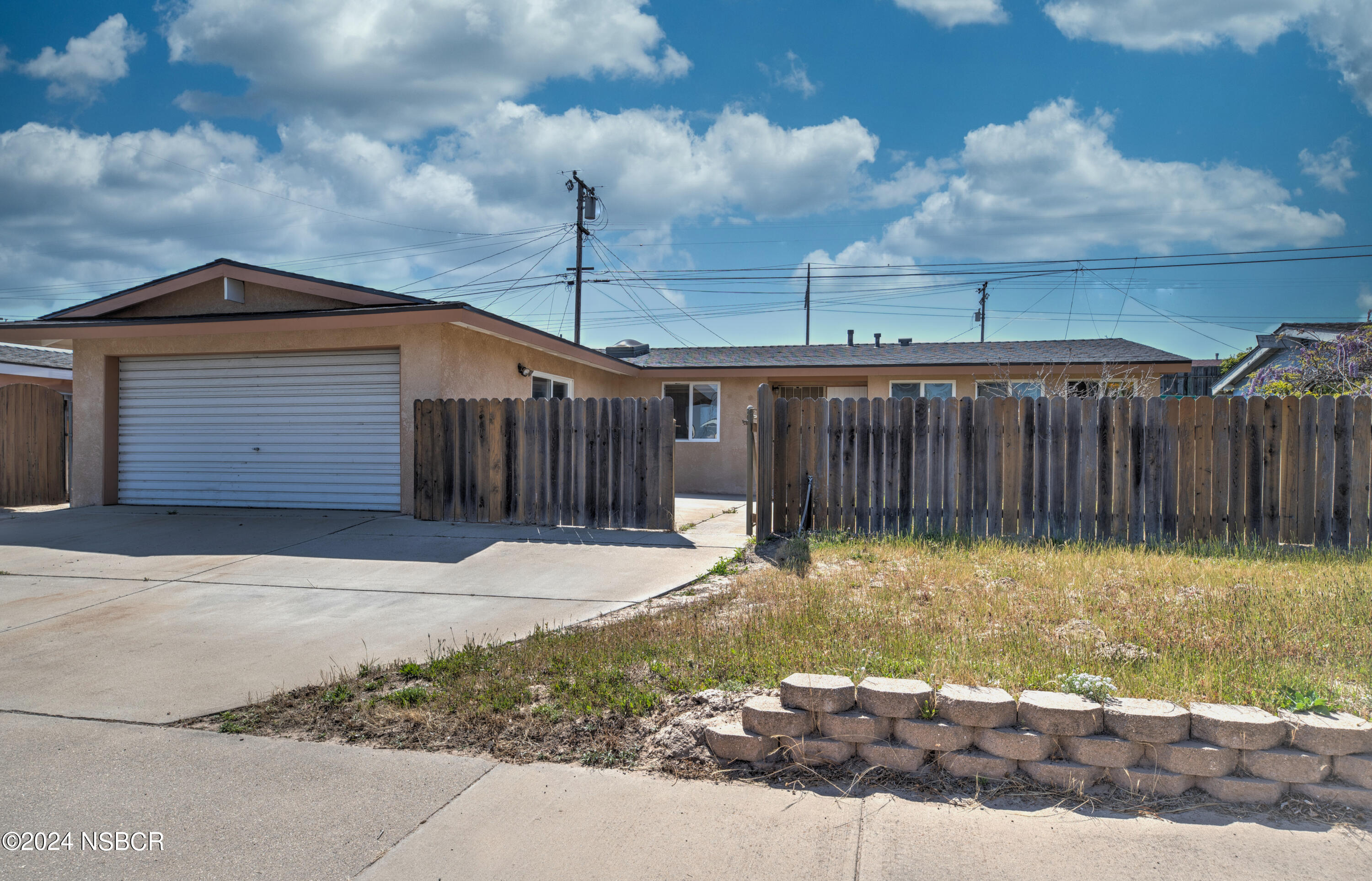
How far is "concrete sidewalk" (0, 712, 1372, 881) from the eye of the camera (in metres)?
2.71

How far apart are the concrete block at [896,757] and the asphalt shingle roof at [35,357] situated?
20.5m

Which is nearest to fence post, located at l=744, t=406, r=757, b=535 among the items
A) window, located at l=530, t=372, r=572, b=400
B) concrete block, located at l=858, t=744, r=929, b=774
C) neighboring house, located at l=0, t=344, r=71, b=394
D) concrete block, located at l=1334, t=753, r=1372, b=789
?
window, located at l=530, t=372, r=572, b=400

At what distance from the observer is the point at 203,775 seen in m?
3.41

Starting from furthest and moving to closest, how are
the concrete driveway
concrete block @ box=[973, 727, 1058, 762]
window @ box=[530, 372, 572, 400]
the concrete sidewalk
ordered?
window @ box=[530, 372, 572, 400], the concrete driveway, concrete block @ box=[973, 727, 1058, 762], the concrete sidewalk

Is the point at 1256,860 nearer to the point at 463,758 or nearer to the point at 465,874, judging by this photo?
the point at 465,874

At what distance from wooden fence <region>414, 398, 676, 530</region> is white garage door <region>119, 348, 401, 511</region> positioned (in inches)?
44.0

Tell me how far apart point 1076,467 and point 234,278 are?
1215cm

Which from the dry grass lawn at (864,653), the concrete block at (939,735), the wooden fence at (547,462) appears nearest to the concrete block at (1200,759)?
the dry grass lawn at (864,653)

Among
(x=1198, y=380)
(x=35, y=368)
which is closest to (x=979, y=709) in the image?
(x=35, y=368)

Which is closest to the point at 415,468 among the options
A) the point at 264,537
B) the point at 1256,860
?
the point at 264,537

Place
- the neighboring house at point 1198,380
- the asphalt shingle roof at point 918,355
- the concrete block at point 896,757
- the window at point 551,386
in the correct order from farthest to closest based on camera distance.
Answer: the neighboring house at point 1198,380, the asphalt shingle roof at point 918,355, the window at point 551,386, the concrete block at point 896,757

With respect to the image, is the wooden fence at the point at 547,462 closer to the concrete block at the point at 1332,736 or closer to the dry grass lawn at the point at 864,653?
the dry grass lawn at the point at 864,653

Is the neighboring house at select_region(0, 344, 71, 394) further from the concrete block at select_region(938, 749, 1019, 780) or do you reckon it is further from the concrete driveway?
the concrete block at select_region(938, 749, 1019, 780)

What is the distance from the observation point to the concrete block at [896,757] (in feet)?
11.0
